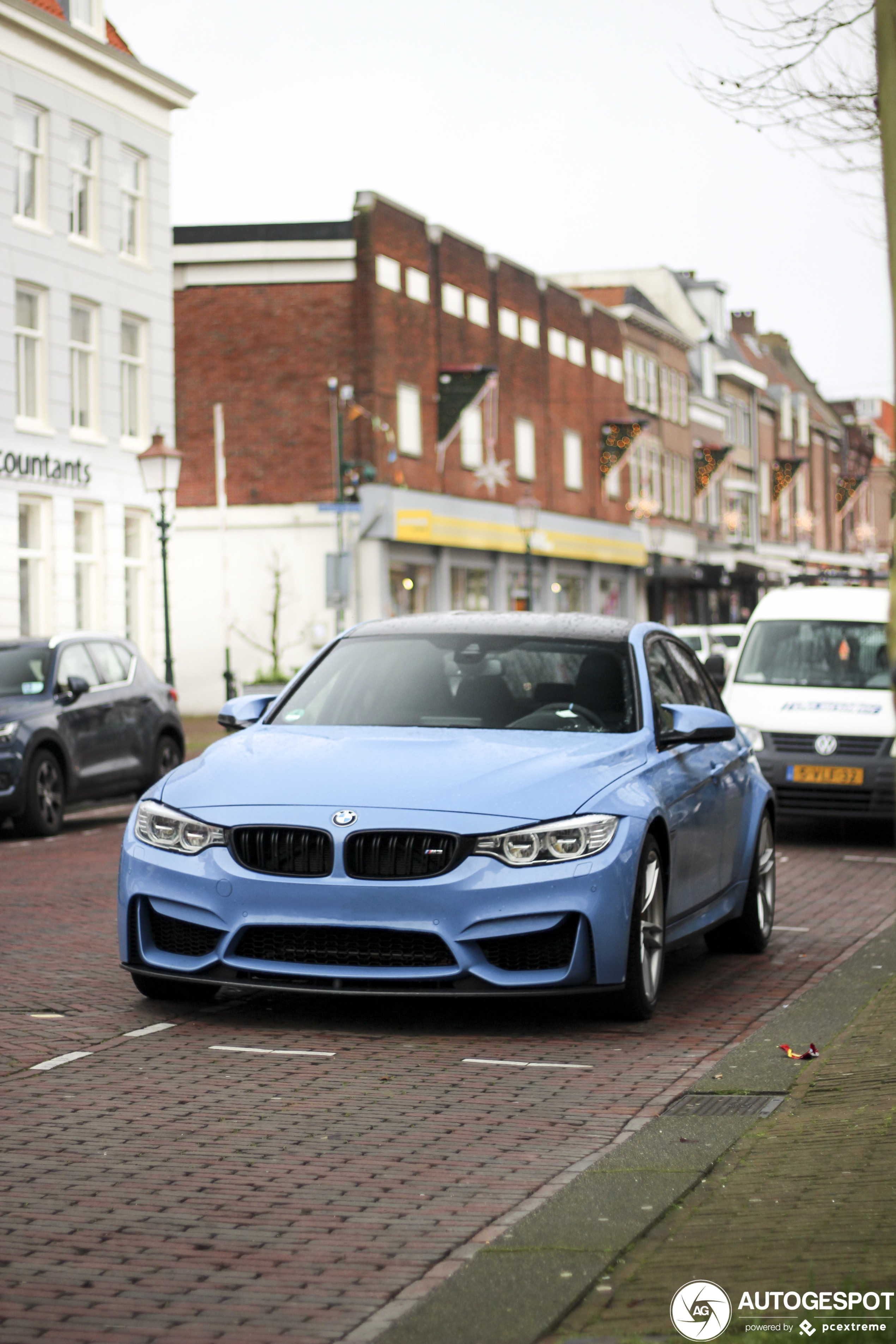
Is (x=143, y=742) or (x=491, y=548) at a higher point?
(x=491, y=548)

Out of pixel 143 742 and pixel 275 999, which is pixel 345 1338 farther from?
pixel 143 742

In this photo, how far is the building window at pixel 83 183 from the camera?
32.1 meters

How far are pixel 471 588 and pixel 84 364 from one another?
17939mm

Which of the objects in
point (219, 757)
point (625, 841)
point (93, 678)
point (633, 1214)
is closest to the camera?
point (633, 1214)

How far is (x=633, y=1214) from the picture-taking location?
455 centimetres

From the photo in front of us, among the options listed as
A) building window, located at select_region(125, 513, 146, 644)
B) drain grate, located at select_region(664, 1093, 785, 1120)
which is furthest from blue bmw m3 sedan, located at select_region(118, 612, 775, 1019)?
building window, located at select_region(125, 513, 146, 644)

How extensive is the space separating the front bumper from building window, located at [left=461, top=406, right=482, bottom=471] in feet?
137

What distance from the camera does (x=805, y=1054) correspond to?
6.63 m

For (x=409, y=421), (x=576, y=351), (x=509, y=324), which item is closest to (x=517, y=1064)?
(x=409, y=421)

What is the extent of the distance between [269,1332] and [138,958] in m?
3.54

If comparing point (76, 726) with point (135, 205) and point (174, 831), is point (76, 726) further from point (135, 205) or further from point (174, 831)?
point (135, 205)

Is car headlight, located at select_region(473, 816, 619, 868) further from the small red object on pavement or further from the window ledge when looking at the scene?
the window ledge

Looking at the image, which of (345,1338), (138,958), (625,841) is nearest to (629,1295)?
(345,1338)

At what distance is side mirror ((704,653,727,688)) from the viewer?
597 inches
